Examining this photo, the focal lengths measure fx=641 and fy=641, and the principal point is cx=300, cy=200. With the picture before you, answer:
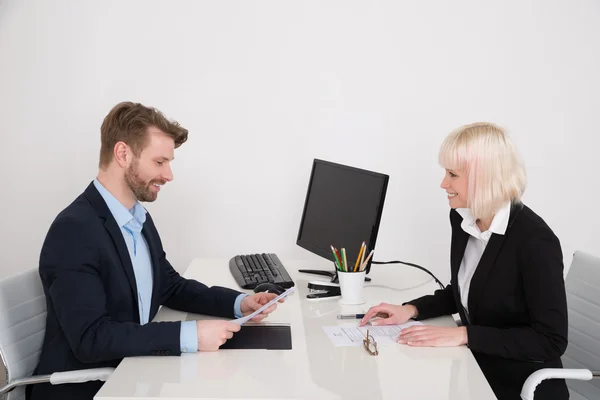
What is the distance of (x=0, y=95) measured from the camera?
339cm

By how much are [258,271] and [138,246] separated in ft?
2.10

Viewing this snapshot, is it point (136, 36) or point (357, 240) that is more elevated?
point (136, 36)

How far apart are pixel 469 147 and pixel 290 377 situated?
2.85 feet

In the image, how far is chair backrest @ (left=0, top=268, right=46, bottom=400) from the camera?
1.75 meters

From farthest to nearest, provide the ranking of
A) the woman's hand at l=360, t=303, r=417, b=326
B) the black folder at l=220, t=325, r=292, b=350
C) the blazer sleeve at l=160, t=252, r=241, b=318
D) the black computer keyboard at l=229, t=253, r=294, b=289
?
the black computer keyboard at l=229, t=253, r=294, b=289, the blazer sleeve at l=160, t=252, r=241, b=318, the woman's hand at l=360, t=303, r=417, b=326, the black folder at l=220, t=325, r=292, b=350

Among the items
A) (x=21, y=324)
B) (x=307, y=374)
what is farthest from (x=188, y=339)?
(x=21, y=324)

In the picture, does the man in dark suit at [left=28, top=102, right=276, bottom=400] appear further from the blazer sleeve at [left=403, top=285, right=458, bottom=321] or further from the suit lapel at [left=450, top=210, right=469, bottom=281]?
the suit lapel at [left=450, top=210, right=469, bottom=281]

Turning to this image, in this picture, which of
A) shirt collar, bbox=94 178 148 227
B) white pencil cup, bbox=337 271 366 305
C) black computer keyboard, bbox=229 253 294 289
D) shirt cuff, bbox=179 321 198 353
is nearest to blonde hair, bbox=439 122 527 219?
white pencil cup, bbox=337 271 366 305

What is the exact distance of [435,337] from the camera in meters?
1.71

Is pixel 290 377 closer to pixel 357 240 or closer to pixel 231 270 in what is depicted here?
pixel 357 240

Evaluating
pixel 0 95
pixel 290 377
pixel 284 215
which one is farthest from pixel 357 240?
pixel 0 95

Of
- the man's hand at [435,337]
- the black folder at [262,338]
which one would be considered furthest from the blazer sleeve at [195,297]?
the man's hand at [435,337]

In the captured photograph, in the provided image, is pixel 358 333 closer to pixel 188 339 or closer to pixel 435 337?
pixel 435 337

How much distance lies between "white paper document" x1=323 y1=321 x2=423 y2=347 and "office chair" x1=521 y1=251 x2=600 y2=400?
645mm
